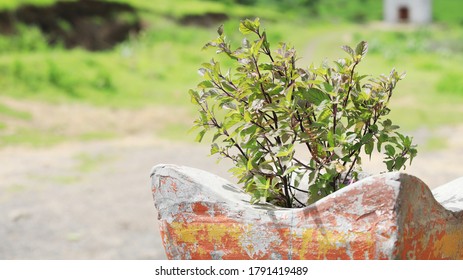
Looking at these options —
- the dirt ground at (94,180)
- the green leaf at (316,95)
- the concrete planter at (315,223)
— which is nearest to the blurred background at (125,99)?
the dirt ground at (94,180)

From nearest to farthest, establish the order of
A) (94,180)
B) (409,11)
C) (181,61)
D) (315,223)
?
(315,223) < (94,180) < (181,61) < (409,11)

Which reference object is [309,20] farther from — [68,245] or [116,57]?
[68,245]

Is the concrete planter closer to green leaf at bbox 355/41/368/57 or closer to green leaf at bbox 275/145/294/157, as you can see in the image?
green leaf at bbox 275/145/294/157

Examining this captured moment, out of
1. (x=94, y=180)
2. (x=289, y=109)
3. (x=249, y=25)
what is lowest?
(x=289, y=109)

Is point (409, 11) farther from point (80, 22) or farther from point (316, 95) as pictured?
point (316, 95)

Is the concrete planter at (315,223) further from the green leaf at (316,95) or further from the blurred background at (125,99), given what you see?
the blurred background at (125,99)

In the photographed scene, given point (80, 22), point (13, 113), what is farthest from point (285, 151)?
point (80, 22)

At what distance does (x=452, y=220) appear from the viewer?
234cm

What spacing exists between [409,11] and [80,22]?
36.7ft

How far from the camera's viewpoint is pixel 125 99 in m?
12.7

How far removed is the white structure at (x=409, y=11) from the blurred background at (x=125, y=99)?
4 cm

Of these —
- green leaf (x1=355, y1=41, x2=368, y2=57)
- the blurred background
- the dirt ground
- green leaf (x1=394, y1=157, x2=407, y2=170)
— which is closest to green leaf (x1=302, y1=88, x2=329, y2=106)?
green leaf (x1=355, y1=41, x2=368, y2=57)

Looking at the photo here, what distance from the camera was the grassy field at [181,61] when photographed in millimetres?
12148

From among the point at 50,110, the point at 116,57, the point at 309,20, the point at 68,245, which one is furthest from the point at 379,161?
the point at 309,20
